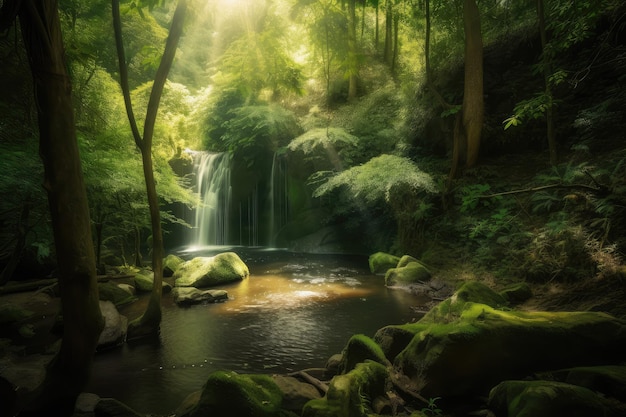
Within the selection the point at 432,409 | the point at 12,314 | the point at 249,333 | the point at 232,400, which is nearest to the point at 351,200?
the point at 249,333

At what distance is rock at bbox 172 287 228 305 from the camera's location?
882cm

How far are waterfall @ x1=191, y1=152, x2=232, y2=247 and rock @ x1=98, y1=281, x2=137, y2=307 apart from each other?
11793mm

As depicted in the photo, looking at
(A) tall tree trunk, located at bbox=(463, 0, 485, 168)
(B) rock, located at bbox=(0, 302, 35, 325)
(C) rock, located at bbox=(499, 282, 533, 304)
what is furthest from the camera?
(A) tall tree trunk, located at bbox=(463, 0, 485, 168)

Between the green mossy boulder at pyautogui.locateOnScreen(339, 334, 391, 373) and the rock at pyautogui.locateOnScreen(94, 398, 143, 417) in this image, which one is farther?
the green mossy boulder at pyautogui.locateOnScreen(339, 334, 391, 373)

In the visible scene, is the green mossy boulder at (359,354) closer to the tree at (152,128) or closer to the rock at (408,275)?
the tree at (152,128)

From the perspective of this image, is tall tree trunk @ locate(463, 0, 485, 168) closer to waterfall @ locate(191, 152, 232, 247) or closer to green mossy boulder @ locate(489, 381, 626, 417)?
green mossy boulder @ locate(489, 381, 626, 417)

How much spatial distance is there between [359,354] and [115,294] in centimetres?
719

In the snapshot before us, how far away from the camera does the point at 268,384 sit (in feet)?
13.0

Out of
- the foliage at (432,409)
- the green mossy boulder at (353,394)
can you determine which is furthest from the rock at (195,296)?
the foliage at (432,409)

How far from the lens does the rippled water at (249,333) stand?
4926 mm

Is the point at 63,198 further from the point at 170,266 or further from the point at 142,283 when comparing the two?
the point at 170,266

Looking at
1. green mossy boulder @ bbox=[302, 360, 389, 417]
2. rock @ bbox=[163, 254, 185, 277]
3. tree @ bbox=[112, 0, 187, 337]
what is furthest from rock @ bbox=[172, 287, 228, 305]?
green mossy boulder @ bbox=[302, 360, 389, 417]

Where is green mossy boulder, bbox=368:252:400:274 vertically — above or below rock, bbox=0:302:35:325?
above

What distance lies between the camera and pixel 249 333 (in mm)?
6820
